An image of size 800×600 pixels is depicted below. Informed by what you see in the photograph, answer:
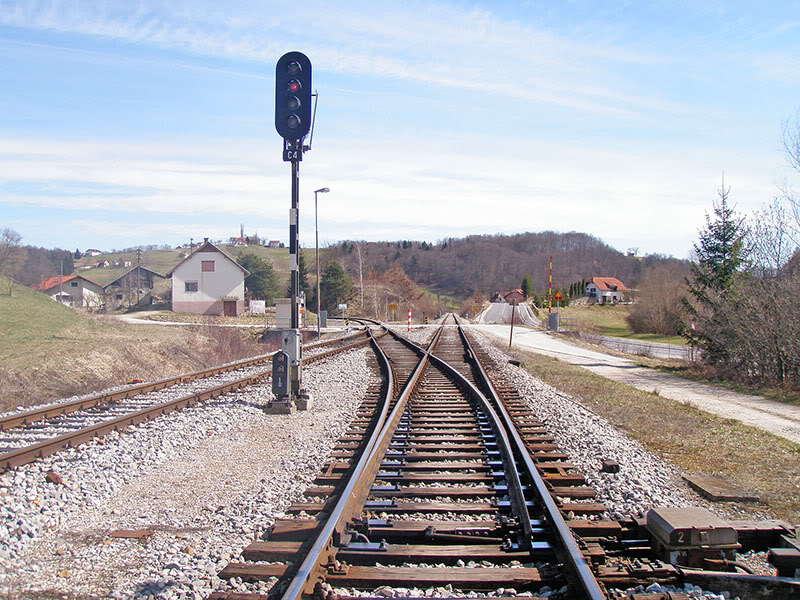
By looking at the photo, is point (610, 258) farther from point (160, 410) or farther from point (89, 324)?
point (160, 410)

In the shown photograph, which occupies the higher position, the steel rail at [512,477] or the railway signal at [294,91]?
the railway signal at [294,91]

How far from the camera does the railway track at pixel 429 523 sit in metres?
4.05

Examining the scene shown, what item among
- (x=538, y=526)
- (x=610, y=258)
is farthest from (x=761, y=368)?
(x=610, y=258)

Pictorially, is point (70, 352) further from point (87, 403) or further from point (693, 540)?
point (693, 540)

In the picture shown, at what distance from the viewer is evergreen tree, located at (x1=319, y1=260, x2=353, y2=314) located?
81.6 metres

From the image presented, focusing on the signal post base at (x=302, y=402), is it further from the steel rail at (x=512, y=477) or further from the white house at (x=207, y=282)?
the white house at (x=207, y=282)

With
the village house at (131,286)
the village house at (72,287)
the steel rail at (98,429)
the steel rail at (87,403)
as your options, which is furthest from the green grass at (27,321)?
the village house at (72,287)

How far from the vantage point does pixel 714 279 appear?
25.5 meters

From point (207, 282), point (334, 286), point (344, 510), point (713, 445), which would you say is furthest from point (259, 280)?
point (344, 510)

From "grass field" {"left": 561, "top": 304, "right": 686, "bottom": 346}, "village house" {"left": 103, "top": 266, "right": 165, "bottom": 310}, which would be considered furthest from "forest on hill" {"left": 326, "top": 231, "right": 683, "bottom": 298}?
"village house" {"left": 103, "top": 266, "right": 165, "bottom": 310}

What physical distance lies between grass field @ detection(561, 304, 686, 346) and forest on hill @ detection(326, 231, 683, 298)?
4270 centimetres

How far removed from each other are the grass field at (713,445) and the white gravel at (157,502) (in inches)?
165

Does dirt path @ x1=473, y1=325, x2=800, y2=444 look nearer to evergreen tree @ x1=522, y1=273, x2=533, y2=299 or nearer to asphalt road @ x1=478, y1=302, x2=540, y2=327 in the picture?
asphalt road @ x1=478, y1=302, x2=540, y2=327

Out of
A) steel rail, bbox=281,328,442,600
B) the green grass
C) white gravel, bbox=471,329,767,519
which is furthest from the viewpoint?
the green grass
